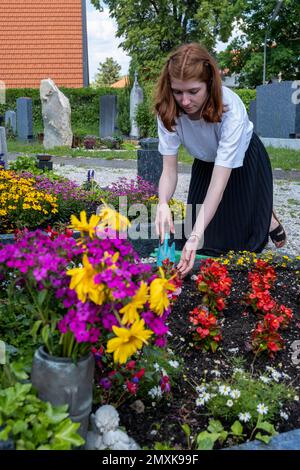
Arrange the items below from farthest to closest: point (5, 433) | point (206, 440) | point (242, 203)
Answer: point (242, 203) → point (206, 440) → point (5, 433)

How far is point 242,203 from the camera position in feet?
12.0

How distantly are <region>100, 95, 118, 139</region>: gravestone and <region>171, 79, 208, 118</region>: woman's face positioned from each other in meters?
16.3

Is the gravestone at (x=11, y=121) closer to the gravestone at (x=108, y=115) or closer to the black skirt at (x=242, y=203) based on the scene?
the gravestone at (x=108, y=115)

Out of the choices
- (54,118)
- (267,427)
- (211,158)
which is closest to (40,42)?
(54,118)

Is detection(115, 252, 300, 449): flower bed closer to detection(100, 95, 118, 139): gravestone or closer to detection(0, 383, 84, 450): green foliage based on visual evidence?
detection(0, 383, 84, 450): green foliage

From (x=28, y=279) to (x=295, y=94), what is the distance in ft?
42.2

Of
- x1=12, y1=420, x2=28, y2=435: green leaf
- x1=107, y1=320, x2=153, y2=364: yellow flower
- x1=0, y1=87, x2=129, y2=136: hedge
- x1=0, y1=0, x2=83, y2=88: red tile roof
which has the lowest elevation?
x1=12, y1=420, x2=28, y2=435: green leaf

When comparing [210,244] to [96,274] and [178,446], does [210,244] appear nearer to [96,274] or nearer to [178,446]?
[178,446]

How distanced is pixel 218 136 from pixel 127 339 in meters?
1.86

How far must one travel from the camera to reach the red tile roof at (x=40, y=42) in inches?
789

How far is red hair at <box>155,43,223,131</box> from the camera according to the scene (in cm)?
245

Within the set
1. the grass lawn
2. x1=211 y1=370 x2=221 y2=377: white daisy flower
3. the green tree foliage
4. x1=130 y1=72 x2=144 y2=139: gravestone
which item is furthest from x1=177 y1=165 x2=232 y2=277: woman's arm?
the green tree foliage

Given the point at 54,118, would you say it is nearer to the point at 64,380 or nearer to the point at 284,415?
the point at 284,415

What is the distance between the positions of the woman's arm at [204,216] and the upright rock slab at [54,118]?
1254 cm
